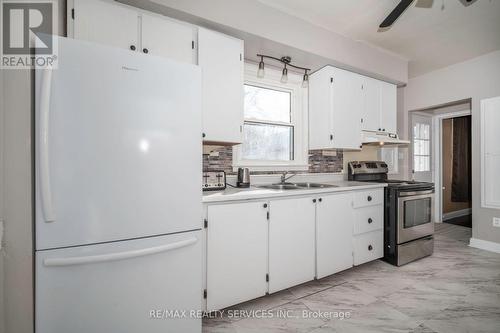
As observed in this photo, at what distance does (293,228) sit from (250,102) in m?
1.50

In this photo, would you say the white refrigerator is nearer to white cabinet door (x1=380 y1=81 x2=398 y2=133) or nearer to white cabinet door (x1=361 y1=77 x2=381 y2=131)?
white cabinet door (x1=361 y1=77 x2=381 y2=131)

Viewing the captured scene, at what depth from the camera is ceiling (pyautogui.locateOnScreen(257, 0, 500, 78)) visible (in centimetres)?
212

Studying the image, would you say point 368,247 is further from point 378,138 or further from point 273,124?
point 273,124

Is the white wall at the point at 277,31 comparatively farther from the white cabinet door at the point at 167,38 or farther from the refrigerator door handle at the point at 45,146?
the refrigerator door handle at the point at 45,146

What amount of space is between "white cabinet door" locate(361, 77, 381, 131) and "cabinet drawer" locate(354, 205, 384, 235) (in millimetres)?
1063

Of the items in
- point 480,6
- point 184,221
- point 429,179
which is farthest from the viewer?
point 429,179

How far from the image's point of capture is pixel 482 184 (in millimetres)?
3168

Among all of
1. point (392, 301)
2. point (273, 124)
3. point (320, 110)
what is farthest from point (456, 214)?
point (273, 124)

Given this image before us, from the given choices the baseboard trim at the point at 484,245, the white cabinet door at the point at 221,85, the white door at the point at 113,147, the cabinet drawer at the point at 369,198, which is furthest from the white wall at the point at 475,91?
the white door at the point at 113,147

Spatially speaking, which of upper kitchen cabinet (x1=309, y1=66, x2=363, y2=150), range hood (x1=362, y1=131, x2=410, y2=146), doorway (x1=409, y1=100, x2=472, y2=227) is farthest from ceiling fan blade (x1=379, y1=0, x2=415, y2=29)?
doorway (x1=409, y1=100, x2=472, y2=227)

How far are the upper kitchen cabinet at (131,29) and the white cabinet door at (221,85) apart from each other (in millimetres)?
131

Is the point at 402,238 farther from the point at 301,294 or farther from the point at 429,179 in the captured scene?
the point at 429,179

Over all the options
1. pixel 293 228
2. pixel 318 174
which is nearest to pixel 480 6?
pixel 318 174

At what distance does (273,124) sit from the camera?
2736mm
